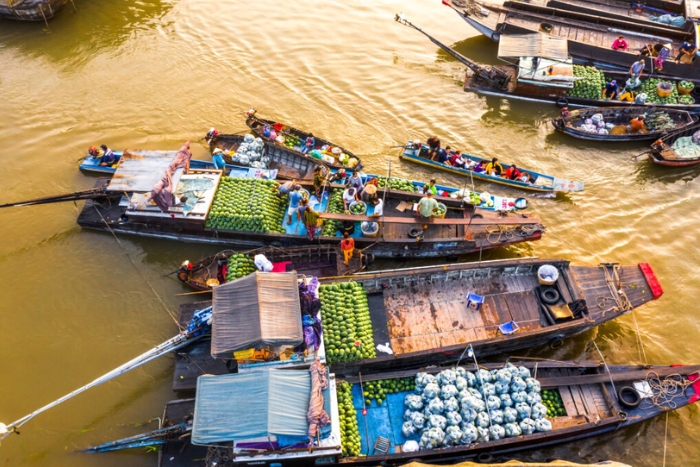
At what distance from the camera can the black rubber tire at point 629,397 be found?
1148cm

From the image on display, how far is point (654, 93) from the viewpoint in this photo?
66.5 feet

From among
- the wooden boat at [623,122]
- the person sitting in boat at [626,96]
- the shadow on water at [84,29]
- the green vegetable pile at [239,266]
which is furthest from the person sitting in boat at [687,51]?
the shadow on water at [84,29]

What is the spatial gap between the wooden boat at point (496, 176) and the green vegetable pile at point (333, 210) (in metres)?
4.52

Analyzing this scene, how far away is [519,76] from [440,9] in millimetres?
9246

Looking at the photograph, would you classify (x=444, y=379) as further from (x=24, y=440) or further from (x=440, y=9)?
(x=440, y=9)

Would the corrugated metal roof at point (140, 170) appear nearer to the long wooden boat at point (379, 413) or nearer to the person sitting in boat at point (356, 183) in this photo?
the person sitting in boat at point (356, 183)

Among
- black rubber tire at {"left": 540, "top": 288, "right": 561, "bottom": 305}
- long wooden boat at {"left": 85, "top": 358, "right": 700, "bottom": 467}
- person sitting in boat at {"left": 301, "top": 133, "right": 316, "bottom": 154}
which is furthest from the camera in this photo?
person sitting in boat at {"left": 301, "top": 133, "right": 316, "bottom": 154}

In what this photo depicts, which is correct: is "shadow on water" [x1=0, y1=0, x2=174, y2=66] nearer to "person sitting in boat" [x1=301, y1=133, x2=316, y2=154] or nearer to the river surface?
the river surface

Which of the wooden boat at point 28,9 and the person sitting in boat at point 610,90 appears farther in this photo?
the wooden boat at point 28,9

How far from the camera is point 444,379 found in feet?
37.8

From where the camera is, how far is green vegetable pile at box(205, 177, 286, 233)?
608 inches

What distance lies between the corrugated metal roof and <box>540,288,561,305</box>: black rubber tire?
13562mm

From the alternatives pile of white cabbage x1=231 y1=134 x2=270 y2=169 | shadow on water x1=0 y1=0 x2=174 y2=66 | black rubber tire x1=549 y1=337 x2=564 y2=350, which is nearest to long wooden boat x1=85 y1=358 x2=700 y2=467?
black rubber tire x1=549 y1=337 x2=564 y2=350

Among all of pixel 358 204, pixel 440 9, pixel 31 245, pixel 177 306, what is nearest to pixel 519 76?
pixel 440 9
